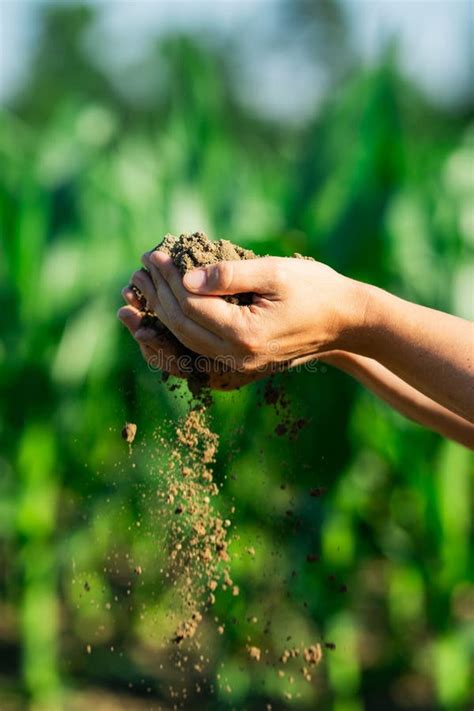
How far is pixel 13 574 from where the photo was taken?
256 cm

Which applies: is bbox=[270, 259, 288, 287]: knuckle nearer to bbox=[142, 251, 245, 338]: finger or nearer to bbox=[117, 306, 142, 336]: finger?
bbox=[142, 251, 245, 338]: finger

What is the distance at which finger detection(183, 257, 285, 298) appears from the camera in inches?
39.1

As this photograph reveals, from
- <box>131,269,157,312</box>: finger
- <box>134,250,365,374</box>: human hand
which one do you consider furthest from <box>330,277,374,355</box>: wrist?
<box>131,269,157,312</box>: finger

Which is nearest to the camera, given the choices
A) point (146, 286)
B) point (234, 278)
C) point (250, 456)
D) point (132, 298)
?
point (234, 278)

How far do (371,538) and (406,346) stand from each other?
1.51 metres

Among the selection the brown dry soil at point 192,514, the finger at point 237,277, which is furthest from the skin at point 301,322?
the brown dry soil at point 192,514

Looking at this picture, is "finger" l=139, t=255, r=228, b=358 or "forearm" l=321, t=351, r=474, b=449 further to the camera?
"forearm" l=321, t=351, r=474, b=449

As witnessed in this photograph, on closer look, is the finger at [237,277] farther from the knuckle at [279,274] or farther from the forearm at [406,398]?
the forearm at [406,398]

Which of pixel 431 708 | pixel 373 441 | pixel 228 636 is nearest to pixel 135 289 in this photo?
pixel 228 636

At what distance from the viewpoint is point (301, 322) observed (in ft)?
3.40

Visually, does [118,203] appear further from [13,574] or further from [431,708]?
[431,708]

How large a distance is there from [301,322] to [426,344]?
0.16 m

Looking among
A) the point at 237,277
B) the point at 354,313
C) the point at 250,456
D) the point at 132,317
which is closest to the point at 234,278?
the point at 237,277

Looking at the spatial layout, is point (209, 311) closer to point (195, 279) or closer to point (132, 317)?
point (195, 279)
